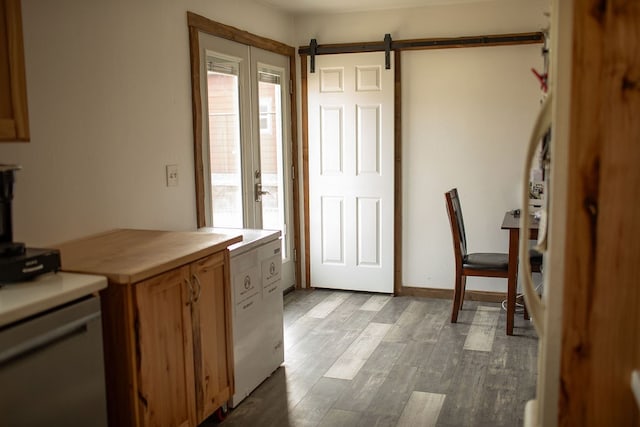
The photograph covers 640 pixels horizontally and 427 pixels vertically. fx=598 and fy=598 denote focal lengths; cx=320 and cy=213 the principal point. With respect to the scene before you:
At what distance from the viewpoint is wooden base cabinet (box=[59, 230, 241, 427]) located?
2.14 meters

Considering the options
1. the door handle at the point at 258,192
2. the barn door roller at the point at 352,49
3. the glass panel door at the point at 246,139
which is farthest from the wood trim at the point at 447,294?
the barn door roller at the point at 352,49

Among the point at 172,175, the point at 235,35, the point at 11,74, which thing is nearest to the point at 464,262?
the point at 172,175

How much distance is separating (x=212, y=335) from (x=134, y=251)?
0.53 meters

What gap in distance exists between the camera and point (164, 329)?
7.58 feet

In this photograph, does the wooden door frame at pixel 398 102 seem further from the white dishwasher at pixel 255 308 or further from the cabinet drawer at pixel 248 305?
the cabinet drawer at pixel 248 305

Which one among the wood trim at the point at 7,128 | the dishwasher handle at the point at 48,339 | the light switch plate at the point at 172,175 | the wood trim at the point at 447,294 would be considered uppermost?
the wood trim at the point at 7,128

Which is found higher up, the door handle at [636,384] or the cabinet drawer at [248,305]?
the door handle at [636,384]

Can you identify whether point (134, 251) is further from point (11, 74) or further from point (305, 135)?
point (305, 135)

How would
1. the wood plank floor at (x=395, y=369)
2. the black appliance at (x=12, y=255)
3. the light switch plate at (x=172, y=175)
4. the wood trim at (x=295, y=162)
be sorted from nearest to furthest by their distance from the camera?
1. the black appliance at (x=12, y=255)
2. the wood plank floor at (x=395, y=369)
3. the light switch plate at (x=172, y=175)
4. the wood trim at (x=295, y=162)

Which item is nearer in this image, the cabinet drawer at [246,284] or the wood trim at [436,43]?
the cabinet drawer at [246,284]

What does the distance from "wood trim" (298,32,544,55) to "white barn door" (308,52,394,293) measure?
0.18 feet

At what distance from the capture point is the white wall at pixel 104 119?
8.22 ft

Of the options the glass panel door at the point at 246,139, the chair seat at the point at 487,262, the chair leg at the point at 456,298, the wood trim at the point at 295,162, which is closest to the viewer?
the glass panel door at the point at 246,139

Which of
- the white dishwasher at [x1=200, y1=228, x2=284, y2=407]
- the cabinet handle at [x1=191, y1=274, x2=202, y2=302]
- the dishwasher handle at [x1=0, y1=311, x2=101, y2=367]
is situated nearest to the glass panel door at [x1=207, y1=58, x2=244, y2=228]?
the white dishwasher at [x1=200, y1=228, x2=284, y2=407]
